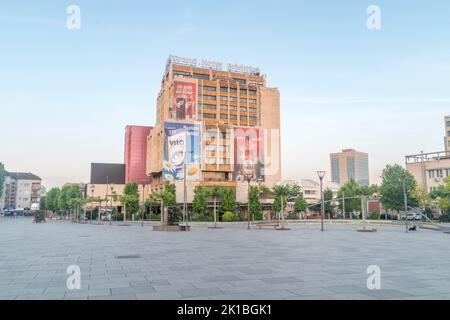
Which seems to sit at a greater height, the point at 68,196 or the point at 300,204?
the point at 68,196

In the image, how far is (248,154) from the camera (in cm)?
9050

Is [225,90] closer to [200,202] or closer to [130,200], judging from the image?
[200,202]

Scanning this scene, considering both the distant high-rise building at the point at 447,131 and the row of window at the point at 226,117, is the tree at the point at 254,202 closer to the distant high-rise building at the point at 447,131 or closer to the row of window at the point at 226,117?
the row of window at the point at 226,117

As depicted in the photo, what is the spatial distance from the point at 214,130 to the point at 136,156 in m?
49.0

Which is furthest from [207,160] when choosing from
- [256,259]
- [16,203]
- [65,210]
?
[16,203]

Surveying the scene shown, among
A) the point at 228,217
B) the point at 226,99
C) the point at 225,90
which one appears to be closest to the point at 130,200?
the point at 228,217

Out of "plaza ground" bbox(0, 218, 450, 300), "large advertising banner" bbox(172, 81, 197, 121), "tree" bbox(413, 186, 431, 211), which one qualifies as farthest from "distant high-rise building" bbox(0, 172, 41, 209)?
"plaza ground" bbox(0, 218, 450, 300)

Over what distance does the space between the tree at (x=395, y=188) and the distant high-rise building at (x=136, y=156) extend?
8176 centimetres

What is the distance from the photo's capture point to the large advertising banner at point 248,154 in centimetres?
8832

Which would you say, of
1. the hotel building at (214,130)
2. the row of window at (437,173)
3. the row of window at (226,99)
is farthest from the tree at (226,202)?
the row of window at (437,173)

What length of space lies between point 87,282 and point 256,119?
330ft

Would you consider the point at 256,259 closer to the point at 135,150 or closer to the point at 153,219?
the point at 153,219
